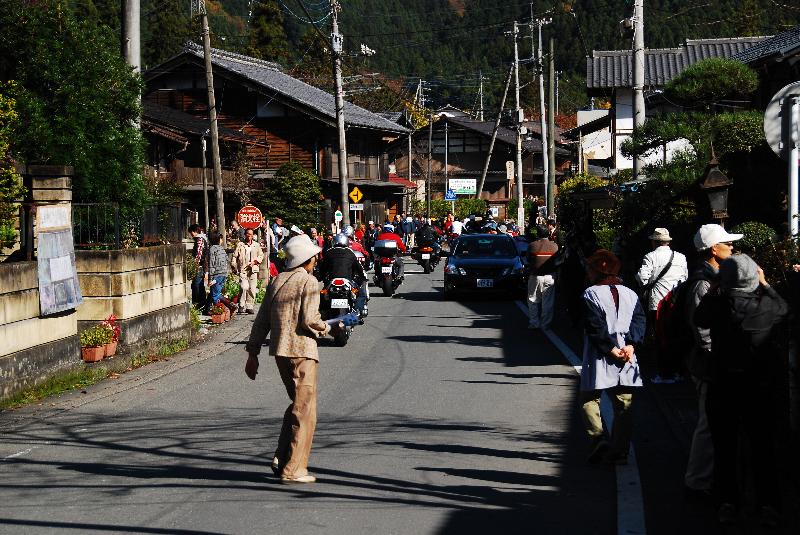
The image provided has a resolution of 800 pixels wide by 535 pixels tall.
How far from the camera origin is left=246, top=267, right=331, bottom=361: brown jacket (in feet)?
26.8

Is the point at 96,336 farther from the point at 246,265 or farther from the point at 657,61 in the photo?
the point at 657,61

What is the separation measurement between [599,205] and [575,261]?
10.5 m

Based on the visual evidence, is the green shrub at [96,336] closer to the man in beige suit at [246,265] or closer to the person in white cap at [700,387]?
the man in beige suit at [246,265]

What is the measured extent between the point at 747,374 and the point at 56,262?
9463 mm

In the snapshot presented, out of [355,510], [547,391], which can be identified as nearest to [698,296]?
[355,510]

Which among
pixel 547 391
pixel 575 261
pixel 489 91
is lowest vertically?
pixel 547 391

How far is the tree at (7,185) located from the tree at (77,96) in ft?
5.13

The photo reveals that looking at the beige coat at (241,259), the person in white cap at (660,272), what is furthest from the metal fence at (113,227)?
the person in white cap at (660,272)

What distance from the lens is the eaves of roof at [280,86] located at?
173 ft

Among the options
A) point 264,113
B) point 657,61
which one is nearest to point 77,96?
point 657,61

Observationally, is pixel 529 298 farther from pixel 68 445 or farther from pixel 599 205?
pixel 68 445

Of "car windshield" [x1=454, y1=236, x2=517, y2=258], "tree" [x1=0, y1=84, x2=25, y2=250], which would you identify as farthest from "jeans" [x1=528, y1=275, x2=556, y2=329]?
"tree" [x1=0, y1=84, x2=25, y2=250]

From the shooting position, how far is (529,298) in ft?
64.2

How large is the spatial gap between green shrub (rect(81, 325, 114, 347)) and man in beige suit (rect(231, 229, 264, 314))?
338 inches
